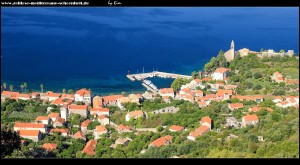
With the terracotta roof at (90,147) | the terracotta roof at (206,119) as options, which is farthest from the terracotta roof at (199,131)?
the terracotta roof at (90,147)

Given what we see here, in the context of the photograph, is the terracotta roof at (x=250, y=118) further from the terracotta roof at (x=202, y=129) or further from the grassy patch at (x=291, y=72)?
the grassy patch at (x=291, y=72)

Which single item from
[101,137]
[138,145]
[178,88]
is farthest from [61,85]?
[138,145]

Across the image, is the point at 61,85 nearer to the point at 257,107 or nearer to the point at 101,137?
the point at 101,137

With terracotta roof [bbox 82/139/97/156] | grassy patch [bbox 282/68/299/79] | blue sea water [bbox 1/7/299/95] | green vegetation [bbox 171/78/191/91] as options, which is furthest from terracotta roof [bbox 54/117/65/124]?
grassy patch [bbox 282/68/299/79]

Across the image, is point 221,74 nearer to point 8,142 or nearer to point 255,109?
point 255,109

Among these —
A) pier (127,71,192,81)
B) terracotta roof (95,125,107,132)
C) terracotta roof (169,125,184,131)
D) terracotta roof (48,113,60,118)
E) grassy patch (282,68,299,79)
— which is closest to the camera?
terracotta roof (169,125,184,131)

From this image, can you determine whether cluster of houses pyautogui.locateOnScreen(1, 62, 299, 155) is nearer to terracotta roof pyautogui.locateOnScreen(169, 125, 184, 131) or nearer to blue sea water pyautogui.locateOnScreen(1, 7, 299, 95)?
terracotta roof pyautogui.locateOnScreen(169, 125, 184, 131)
